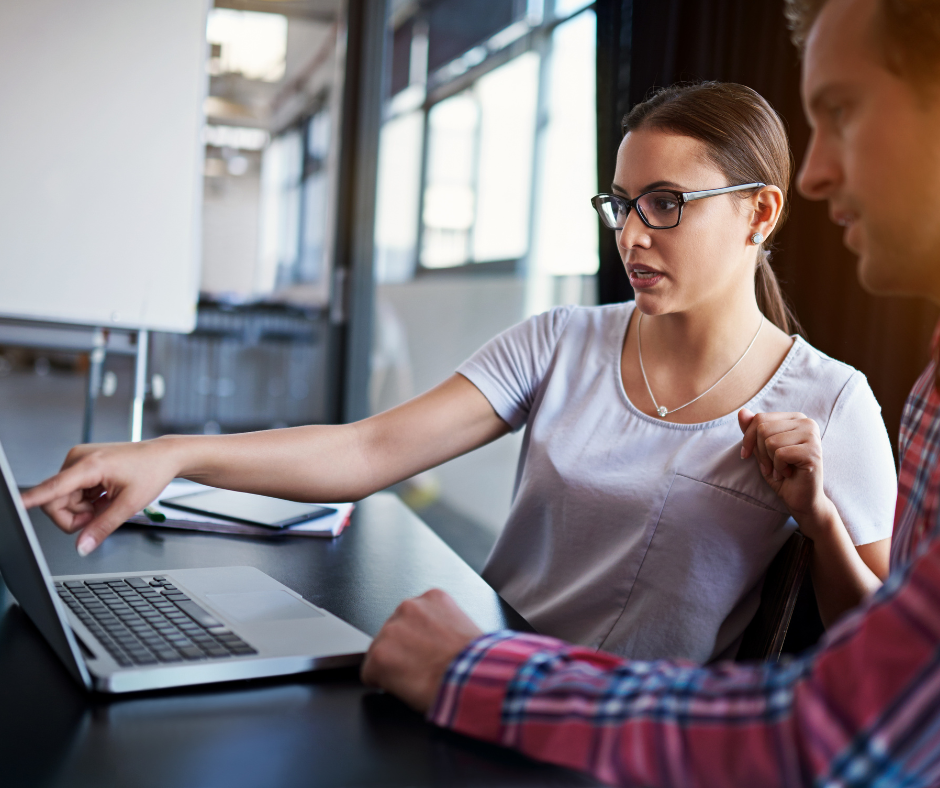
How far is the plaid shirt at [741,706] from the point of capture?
0.43 m

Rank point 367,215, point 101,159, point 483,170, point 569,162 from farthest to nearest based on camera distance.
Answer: point 483,170 → point 367,215 → point 569,162 → point 101,159

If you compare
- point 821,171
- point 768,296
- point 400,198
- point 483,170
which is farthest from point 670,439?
point 400,198

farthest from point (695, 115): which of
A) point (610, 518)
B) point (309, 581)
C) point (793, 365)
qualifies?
point (309, 581)

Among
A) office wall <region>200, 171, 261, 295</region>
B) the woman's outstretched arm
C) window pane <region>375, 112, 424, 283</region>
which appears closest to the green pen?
the woman's outstretched arm

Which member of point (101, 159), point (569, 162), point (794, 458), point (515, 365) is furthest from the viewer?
point (569, 162)

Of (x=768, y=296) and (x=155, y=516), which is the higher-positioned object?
(x=768, y=296)

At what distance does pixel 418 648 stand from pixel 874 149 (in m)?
0.49

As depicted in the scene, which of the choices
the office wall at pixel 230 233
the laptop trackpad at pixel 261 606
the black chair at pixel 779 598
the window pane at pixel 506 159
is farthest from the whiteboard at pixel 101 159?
the black chair at pixel 779 598

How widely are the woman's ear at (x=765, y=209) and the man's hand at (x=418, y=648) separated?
2.62 feet

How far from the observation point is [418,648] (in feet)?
2.18

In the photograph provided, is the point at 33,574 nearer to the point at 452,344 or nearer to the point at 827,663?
the point at 827,663

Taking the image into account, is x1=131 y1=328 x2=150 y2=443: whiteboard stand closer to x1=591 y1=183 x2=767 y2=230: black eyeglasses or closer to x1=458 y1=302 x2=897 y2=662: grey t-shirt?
x1=458 y1=302 x2=897 y2=662: grey t-shirt

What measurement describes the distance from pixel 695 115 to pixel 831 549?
60 centimetres

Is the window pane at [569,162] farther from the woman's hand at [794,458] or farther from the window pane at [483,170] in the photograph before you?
the woman's hand at [794,458]
